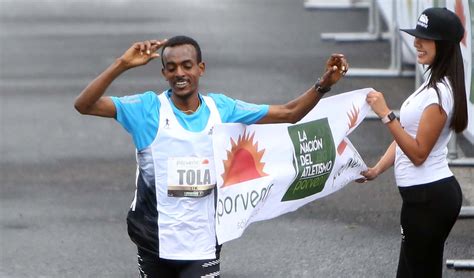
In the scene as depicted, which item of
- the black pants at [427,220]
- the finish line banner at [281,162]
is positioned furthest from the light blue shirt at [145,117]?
the black pants at [427,220]

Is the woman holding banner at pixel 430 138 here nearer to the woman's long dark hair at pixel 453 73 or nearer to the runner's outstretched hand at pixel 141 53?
the woman's long dark hair at pixel 453 73

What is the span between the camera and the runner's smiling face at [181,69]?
18.2ft

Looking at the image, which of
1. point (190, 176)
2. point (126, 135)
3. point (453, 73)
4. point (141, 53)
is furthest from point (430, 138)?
point (126, 135)

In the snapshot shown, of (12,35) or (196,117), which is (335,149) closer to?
(196,117)

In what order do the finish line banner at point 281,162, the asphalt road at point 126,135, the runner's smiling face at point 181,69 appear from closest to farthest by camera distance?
the runner's smiling face at point 181,69 → the finish line banner at point 281,162 → the asphalt road at point 126,135

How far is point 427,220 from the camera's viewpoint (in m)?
6.02

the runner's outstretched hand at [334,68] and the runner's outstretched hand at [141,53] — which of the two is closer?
the runner's outstretched hand at [141,53]

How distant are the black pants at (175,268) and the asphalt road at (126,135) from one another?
2.24 m

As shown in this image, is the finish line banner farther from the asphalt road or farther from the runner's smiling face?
the asphalt road

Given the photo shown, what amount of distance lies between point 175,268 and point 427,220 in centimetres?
127

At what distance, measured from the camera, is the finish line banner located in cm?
582

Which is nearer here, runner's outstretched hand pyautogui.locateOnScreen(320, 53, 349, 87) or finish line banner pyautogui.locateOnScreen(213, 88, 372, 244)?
runner's outstretched hand pyautogui.locateOnScreen(320, 53, 349, 87)

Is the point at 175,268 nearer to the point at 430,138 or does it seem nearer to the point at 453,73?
the point at 430,138

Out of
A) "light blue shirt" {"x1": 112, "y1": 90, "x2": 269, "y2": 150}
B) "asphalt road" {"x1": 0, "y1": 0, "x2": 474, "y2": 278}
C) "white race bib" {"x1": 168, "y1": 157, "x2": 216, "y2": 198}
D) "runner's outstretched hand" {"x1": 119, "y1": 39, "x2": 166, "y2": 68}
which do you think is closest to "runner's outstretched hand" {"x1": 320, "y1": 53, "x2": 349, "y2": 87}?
"light blue shirt" {"x1": 112, "y1": 90, "x2": 269, "y2": 150}
